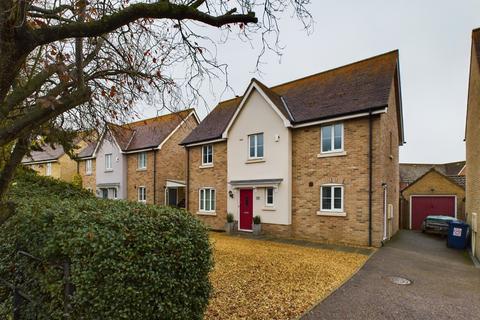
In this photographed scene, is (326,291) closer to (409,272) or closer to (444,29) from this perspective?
(409,272)

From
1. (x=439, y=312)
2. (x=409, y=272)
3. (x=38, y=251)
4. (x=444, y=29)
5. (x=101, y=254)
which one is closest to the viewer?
(x=101, y=254)

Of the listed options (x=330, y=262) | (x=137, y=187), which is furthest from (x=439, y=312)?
(x=137, y=187)

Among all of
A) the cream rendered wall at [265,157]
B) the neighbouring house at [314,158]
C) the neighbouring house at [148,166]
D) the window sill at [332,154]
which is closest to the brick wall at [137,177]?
the neighbouring house at [148,166]

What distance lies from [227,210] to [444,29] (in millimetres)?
13915

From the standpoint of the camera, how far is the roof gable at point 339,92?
13125 millimetres

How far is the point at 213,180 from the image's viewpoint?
18.4 m

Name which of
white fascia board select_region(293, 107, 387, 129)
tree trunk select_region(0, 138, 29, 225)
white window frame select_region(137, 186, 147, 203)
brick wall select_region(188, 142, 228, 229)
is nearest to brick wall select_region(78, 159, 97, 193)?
white window frame select_region(137, 186, 147, 203)

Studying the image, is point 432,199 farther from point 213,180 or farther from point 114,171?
point 114,171

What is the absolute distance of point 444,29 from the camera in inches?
476

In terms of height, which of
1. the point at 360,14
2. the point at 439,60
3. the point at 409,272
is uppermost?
the point at 439,60

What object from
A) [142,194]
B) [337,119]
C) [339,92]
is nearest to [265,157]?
[337,119]

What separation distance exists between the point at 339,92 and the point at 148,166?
1650 cm

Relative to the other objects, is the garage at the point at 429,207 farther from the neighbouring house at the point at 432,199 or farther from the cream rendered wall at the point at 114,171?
the cream rendered wall at the point at 114,171

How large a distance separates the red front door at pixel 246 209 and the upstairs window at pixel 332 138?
16.2 feet
